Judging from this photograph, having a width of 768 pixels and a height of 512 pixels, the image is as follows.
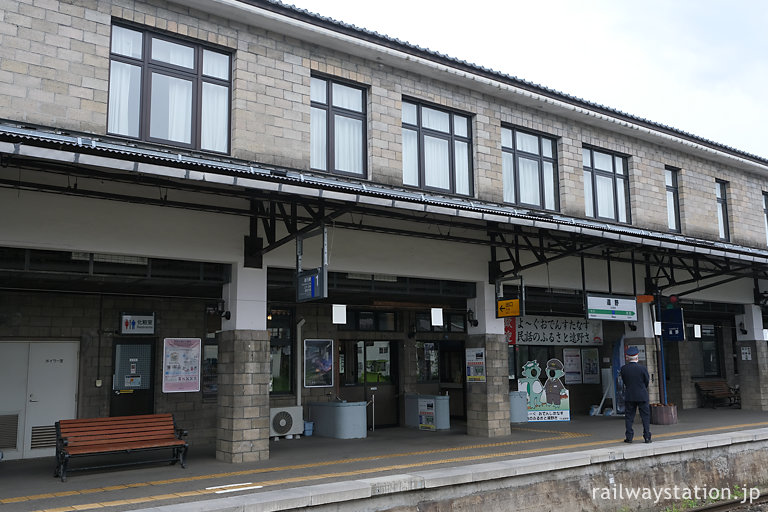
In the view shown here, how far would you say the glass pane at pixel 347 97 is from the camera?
42.3 feet

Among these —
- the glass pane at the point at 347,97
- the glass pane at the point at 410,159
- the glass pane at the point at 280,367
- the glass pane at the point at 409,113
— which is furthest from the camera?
the glass pane at the point at 280,367

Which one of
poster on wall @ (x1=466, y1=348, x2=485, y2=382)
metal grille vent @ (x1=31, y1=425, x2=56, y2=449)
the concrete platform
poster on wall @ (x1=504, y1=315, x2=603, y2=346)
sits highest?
poster on wall @ (x1=504, y1=315, x2=603, y2=346)

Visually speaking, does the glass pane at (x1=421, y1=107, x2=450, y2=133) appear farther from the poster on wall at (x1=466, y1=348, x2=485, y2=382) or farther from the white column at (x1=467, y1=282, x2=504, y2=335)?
the poster on wall at (x1=466, y1=348, x2=485, y2=382)

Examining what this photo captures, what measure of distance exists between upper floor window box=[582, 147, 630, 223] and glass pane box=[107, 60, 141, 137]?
10519mm

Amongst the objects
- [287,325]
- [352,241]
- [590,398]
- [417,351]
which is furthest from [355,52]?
[590,398]

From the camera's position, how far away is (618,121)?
54.1ft

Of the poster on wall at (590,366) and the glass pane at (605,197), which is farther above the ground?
the glass pane at (605,197)

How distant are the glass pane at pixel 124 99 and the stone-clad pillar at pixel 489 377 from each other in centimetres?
709

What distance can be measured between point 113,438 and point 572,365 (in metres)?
12.8

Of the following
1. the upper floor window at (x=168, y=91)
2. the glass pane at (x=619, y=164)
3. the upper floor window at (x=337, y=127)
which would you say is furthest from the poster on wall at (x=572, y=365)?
the upper floor window at (x=168, y=91)

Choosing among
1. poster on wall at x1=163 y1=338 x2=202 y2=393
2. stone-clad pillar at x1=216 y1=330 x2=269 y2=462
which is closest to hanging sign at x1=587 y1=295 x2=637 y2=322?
stone-clad pillar at x1=216 y1=330 x2=269 y2=462

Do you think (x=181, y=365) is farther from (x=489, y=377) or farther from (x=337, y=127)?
(x=489, y=377)

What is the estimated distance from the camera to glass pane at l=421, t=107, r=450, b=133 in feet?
46.1

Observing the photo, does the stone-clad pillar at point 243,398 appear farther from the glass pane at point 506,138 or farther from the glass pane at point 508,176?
the glass pane at point 506,138
